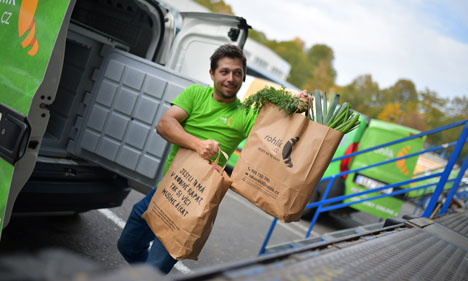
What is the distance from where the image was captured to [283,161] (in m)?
2.00

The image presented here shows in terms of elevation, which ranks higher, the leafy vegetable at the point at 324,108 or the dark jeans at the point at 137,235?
the leafy vegetable at the point at 324,108

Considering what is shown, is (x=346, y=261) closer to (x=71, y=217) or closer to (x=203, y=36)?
(x=203, y=36)

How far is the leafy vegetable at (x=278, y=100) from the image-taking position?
2.02 m

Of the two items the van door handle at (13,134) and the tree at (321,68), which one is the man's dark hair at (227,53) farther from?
the tree at (321,68)

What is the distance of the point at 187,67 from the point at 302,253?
10.5 feet

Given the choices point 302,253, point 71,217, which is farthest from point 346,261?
point 71,217

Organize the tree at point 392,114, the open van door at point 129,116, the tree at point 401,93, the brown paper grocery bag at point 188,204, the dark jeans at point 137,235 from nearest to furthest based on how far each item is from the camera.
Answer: the brown paper grocery bag at point 188,204, the dark jeans at point 137,235, the open van door at point 129,116, the tree at point 392,114, the tree at point 401,93

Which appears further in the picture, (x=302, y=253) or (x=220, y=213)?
(x=220, y=213)

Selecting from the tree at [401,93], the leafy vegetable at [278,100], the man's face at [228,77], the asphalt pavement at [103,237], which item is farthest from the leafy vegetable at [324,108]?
the tree at [401,93]

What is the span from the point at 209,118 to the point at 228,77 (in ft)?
1.01

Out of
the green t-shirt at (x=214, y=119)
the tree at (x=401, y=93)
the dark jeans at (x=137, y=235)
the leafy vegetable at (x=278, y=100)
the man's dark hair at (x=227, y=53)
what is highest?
the tree at (x=401, y=93)

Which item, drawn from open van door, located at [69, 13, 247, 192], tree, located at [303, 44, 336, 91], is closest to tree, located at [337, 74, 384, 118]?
tree, located at [303, 44, 336, 91]

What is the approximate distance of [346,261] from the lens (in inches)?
50.0

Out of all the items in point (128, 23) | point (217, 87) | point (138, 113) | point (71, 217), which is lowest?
point (71, 217)
